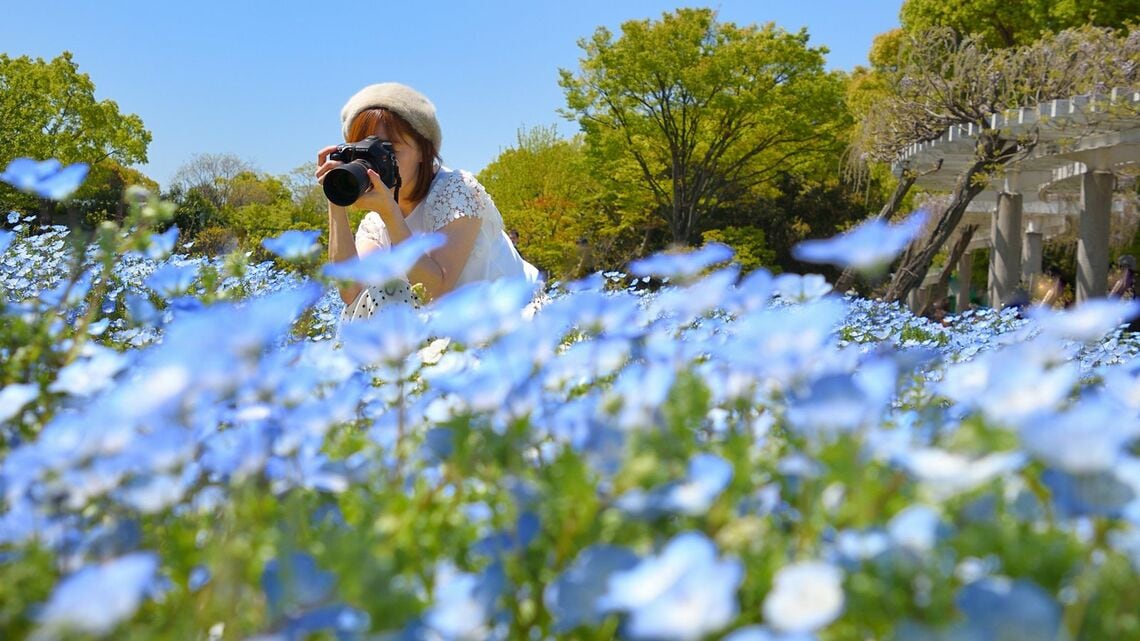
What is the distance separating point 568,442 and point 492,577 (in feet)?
0.51

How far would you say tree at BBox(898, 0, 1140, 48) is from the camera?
18.5 m

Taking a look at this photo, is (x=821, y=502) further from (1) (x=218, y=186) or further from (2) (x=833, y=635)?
(1) (x=218, y=186)

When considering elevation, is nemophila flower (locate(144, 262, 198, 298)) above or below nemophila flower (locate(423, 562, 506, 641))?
above

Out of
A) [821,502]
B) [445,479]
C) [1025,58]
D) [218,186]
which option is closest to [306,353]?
[445,479]

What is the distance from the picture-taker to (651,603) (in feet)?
1.68

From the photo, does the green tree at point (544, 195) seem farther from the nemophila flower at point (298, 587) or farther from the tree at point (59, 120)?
the nemophila flower at point (298, 587)

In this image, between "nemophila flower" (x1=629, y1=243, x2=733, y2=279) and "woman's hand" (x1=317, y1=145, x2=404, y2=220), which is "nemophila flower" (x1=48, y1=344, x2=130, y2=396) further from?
"woman's hand" (x1=317, y1=145, x2=404, y2=220)

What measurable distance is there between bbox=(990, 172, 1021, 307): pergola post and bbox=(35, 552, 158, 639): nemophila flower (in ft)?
47.7

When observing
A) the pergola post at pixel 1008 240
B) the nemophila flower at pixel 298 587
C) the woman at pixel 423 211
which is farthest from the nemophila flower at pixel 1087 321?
the pergola post at pixel 1008 240

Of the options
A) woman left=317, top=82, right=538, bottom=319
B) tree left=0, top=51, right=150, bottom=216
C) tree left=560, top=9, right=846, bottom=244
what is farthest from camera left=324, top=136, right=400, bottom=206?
tree left=0, top=51, right=150, bottom=216

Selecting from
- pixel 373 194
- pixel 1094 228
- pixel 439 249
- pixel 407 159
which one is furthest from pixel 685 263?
pixel 1094 228

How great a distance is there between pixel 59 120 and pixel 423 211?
26779 millimetres

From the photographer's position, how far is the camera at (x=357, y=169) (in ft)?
8.69

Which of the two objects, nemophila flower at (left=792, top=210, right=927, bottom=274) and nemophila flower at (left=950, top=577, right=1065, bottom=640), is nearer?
nemophila flower at (left=950, top=577, right=1065, bottom=640)
